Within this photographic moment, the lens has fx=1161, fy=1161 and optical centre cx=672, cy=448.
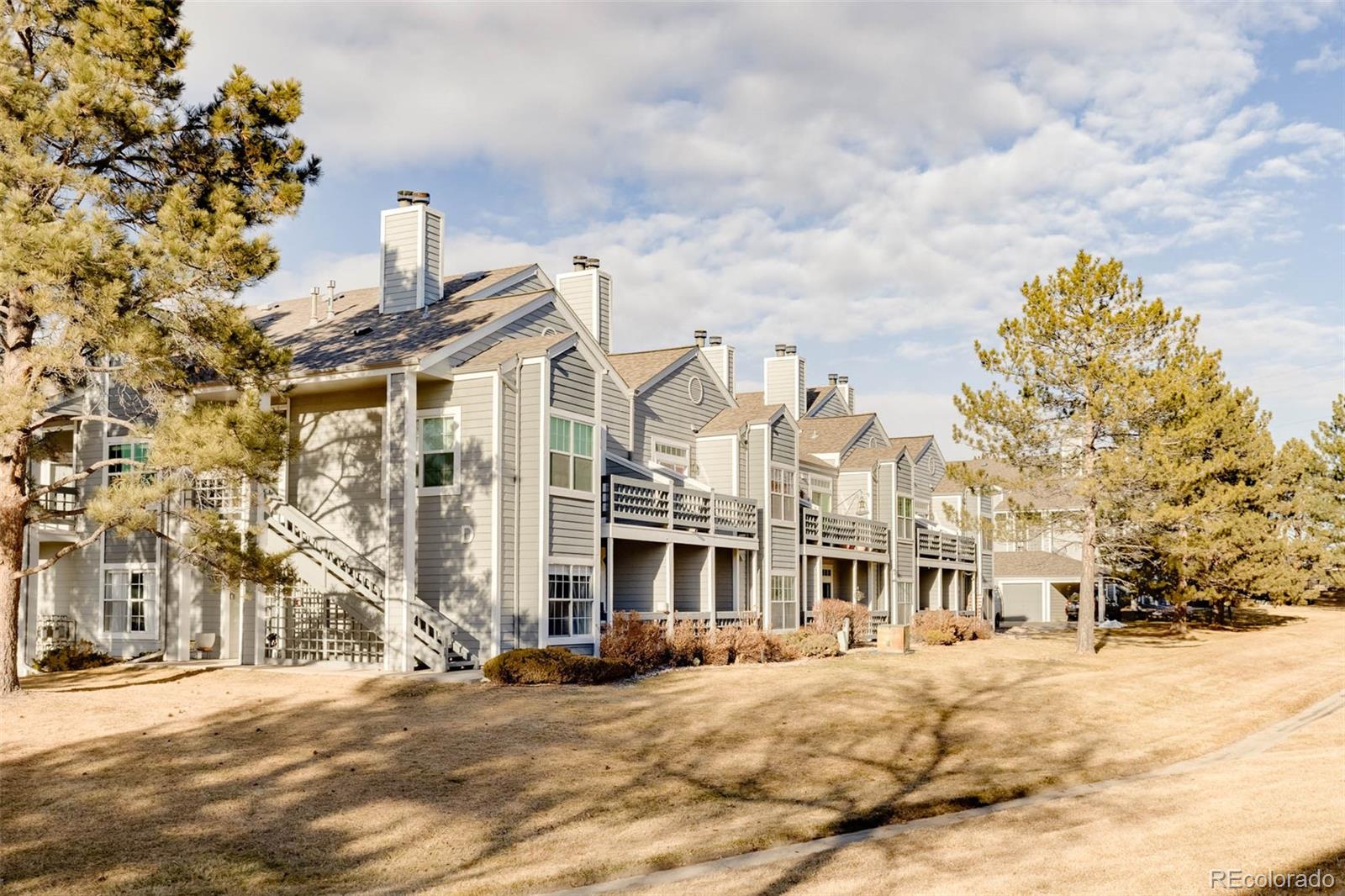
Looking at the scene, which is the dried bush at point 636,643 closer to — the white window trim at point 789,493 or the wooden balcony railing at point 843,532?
the white window trim at point 789,493

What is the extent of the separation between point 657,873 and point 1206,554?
38.8m

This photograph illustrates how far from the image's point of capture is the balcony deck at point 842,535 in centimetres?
3750

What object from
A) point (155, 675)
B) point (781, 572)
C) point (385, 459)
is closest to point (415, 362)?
point (385, 459)

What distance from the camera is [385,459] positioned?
78.1 feet

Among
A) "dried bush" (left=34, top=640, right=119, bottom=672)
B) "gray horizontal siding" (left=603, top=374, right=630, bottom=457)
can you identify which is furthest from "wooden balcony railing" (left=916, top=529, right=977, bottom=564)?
"dried bush" (left=34, top=640, right=119, bottom=672)

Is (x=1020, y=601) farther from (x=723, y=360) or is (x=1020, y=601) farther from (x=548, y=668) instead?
(x=548, y=668)

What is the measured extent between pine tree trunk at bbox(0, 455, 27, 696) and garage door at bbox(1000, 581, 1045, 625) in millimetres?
51373

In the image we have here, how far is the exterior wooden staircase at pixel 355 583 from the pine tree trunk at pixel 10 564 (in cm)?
503

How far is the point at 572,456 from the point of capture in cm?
2564

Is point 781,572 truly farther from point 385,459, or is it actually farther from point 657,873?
point 657,873

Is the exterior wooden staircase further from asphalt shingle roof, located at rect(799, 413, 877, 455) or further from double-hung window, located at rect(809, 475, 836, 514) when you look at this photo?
asphalt shingle roof, located at rect(799, 413, 877, 455)

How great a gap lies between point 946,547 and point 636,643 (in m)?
25.8

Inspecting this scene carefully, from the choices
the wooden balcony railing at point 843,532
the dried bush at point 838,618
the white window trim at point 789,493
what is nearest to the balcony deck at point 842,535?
the wooden balcony railing at point 843,532

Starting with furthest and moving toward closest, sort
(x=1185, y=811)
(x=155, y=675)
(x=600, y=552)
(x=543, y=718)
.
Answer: (x=600, y=552), (x=155, y=675), (x=543, y=718), (x=1185, y=811)
